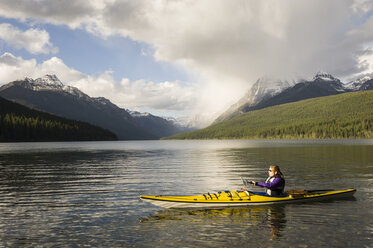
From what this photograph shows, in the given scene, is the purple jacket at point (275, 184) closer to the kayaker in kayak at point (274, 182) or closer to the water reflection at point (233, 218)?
the kayaker in kayak at point (274, 182)

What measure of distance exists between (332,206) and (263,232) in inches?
367

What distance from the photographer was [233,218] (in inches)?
773

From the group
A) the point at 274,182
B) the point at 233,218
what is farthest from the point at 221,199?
the point at 274,182

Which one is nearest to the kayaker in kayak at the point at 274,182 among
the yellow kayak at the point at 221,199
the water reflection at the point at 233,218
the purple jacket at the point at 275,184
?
the purple jacket at the point at 275,184

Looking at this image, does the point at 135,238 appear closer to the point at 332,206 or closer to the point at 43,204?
the point at 43,204

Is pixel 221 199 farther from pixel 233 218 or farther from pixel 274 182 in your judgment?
pixel 274 182

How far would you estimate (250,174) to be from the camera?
1681 inches

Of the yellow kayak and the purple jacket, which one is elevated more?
the purple jacket

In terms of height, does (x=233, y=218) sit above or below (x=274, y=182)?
below

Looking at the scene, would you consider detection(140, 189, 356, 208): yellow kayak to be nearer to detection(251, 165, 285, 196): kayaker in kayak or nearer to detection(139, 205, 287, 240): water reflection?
detection(139, 205, 287, 240): water reflection

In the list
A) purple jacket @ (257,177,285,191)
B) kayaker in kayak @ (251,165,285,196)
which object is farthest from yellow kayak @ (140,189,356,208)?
purple jacket @ (257,177,285,191)

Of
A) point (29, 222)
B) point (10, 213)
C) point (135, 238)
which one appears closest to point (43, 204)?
point (10, 213)

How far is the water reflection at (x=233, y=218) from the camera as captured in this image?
711 inches

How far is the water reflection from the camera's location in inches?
711
